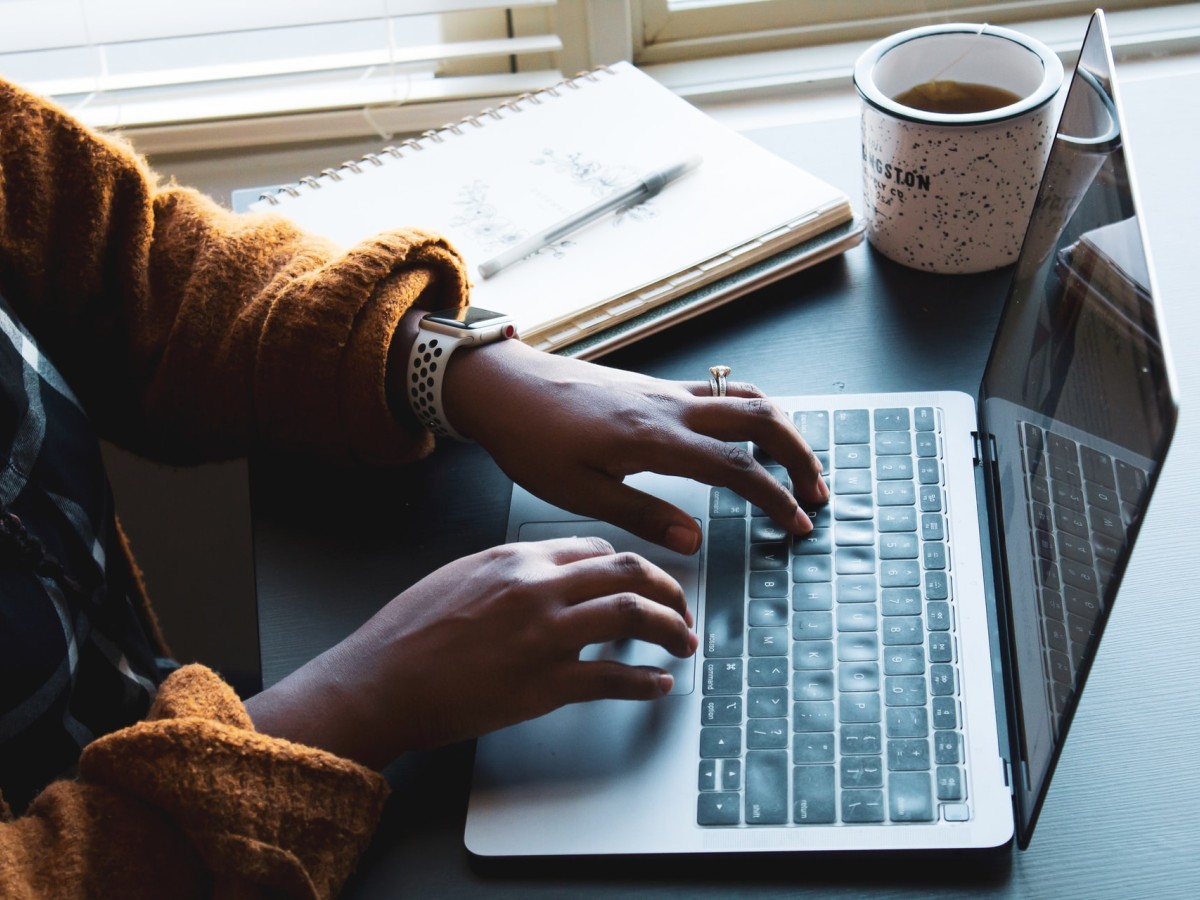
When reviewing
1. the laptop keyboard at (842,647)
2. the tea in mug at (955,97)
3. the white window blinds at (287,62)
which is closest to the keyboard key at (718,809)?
the laptop keyboard at (842,647)

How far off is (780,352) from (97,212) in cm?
43

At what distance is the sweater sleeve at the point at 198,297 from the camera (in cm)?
73

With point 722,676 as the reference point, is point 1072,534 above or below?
A: above

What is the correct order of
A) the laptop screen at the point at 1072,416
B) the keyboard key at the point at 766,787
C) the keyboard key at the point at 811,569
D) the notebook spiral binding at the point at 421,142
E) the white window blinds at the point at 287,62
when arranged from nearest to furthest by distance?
the laptop screen at the point at 1072,416 < the keyboard key at the point at 766,787 < the keyboard key at the point at 811,569 < the notebook spiral binding at the point at 421,142 < the white window blinds at the point at 287,62

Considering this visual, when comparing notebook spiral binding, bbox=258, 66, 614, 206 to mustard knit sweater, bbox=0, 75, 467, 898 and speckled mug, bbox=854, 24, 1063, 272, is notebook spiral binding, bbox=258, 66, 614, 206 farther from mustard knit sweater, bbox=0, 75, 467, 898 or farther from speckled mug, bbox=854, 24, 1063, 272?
speckled mug, bbox=854, 24, 1063, 272

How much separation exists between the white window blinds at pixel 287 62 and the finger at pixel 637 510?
0.59 m

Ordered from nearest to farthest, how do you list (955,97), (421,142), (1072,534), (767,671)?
(1072,534), (767,671), (955,97), (421,142)

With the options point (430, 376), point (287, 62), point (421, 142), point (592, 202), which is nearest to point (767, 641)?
point (430, 376)

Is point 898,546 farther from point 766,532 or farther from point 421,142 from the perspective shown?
point 421,142

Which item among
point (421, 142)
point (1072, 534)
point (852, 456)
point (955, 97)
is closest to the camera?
point (1072, 534)

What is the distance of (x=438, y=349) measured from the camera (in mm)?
743

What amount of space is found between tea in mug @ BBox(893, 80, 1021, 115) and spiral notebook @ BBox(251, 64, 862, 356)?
0.08 metres

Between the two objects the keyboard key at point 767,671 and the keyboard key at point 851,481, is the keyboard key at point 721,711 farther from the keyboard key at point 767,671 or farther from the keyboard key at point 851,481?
the keyboard key at point 851,481

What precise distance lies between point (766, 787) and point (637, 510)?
0.17 m
